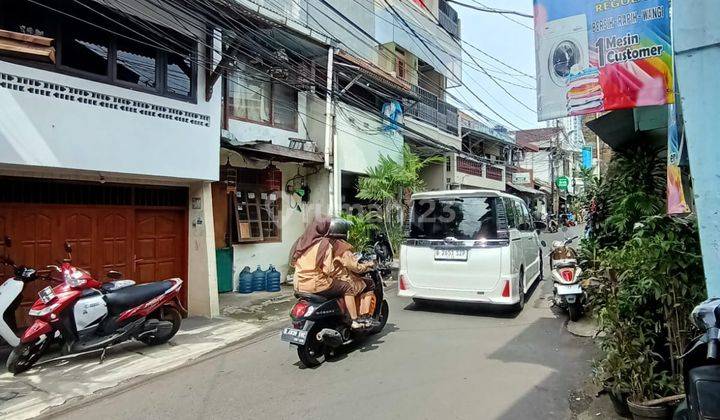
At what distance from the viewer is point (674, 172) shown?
3.72m

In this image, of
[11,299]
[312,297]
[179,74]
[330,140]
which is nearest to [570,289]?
[312,297]

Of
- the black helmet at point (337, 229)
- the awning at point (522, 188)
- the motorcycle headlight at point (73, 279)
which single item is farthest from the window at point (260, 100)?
the awning at point (522, 188)

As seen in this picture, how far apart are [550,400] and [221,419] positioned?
2855 millimetres

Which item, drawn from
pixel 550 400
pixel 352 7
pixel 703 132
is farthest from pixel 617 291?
pixel 352 7

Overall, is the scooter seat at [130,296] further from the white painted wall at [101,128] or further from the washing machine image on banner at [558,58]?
the washing machine image on banner at [558,58]

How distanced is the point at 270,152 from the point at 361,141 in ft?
13.0

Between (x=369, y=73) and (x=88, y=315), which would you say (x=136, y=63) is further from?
(x=369, y=73)

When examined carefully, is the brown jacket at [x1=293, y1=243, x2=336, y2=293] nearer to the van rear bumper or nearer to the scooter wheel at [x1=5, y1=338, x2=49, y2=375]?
the van rear bumper

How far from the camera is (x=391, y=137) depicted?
542 inches

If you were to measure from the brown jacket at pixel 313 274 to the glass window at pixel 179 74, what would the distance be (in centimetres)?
375

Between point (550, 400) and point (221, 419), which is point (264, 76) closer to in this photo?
point (221, 419)

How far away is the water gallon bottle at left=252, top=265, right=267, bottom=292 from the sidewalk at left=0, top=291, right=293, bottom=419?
2189mm

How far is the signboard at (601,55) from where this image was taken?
3738 mm

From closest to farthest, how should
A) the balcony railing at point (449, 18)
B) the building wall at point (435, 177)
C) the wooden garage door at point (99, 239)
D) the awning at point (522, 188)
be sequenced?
→ the wooden garage door at point (99, 239) → the building wall at point (435, 177) → the balcony railing at point (449, 18) → the awning at point (522, 188)
